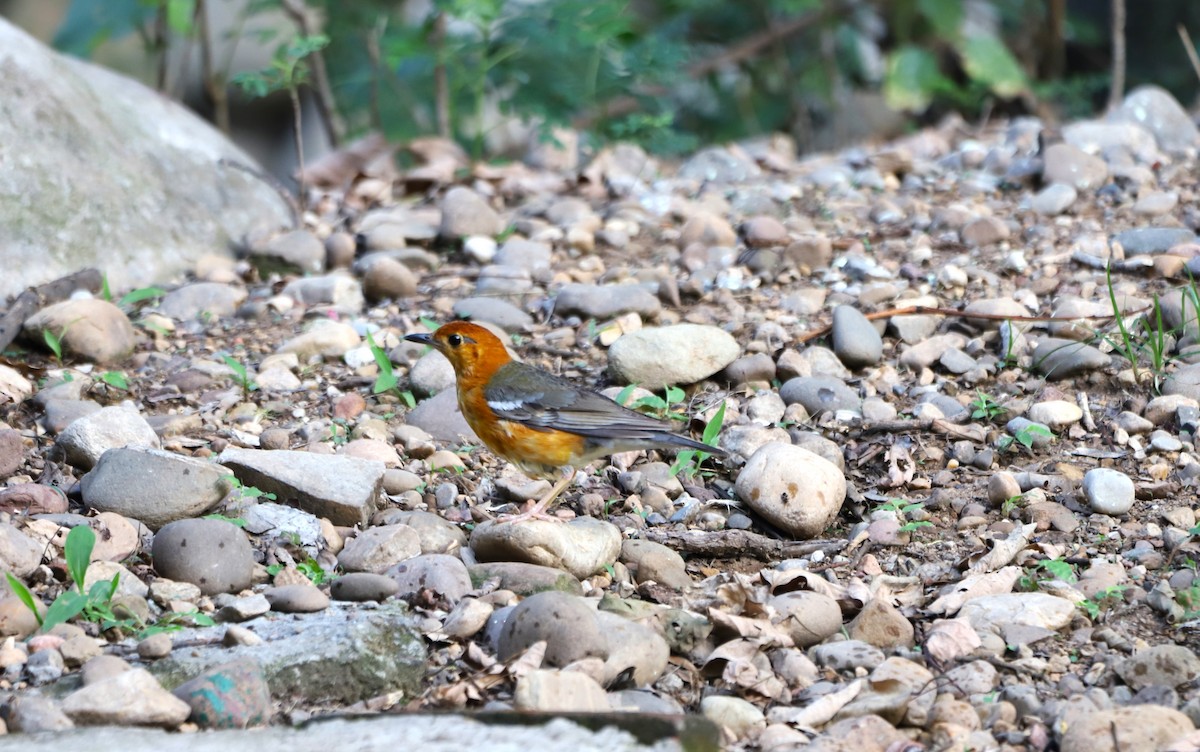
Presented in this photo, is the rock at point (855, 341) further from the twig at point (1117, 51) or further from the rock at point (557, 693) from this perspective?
the twig at point (1117, 51)

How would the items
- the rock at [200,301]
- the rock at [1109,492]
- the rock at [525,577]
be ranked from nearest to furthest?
1. the rock at [525,577]
2. the rock at [1109,492]
3. the rock at [200,301]

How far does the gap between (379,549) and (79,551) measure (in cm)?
94

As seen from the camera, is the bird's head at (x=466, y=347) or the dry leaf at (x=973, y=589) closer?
the dry leaf at (x=973, y=589)

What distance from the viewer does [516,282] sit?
669 centimetres

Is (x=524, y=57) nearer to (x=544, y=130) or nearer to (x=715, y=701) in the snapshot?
(x=544, y=130)

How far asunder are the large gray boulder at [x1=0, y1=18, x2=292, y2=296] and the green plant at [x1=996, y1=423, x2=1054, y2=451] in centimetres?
441

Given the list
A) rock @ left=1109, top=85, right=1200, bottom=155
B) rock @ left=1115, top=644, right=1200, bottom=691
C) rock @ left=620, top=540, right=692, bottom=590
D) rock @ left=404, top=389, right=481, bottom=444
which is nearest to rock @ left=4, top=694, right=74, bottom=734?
rock @ left=620, top=540, right=692, bottom=590

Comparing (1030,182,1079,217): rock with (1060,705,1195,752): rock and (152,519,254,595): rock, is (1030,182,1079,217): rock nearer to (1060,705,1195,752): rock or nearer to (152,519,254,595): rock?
(1060,705,1195,752): rock

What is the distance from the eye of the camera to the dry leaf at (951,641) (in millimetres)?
3732

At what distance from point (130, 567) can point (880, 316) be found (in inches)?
139

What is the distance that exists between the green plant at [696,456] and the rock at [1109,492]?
140cm

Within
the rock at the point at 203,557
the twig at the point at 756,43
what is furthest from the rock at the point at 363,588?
the twig at the point at 756,43

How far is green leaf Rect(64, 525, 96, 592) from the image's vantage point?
3.63m

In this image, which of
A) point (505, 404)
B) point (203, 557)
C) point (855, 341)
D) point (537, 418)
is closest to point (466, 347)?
point (505, 404)
